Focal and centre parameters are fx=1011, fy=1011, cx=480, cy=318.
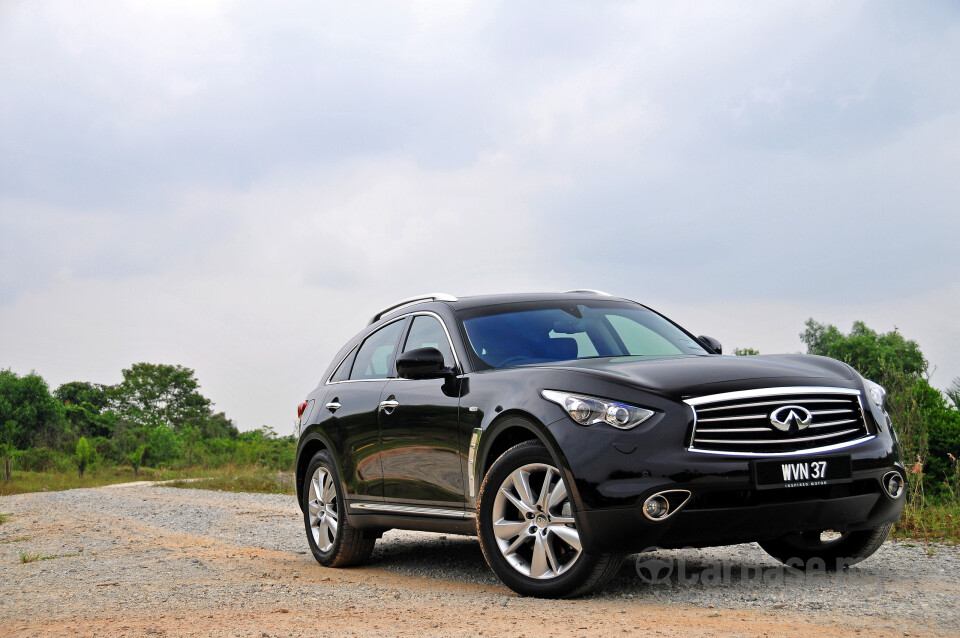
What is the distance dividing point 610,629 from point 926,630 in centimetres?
132

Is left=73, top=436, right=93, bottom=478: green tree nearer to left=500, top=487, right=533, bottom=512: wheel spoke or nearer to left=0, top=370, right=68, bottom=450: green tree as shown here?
left=500, top=487, right=533, bottom=512: wheel spoke

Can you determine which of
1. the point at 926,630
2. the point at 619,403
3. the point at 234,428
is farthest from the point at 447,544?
the point at 234,428

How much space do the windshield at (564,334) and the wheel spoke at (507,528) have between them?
3.78 ft

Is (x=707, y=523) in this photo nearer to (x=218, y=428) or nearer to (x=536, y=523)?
(x=536, y=523)

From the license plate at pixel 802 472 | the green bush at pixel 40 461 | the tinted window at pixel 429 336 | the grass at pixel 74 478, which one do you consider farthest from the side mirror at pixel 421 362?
the green bush at pixel 40 461

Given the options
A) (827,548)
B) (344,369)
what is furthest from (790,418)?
(344,369)

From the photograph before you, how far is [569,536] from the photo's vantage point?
5160mm

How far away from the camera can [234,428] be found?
75.3 meters

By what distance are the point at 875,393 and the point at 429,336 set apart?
2955 millimetres

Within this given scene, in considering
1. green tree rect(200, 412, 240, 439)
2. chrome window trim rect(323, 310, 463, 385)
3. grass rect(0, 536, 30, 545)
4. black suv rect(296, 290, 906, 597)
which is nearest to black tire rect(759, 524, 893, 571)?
black suv rect(296, 290, 906, 597)

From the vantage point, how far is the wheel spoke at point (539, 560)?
17.4 feet

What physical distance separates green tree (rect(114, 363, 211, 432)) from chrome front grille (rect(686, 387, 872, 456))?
76.1 metres

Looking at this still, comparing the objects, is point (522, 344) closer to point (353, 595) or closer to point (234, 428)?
point (353, 595)

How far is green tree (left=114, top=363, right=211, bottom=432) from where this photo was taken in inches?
3083
